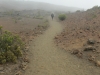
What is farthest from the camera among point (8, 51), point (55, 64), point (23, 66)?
point (55, 64)

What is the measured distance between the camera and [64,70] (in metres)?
10.0

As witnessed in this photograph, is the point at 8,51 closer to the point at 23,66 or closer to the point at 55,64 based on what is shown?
the point at 23,66

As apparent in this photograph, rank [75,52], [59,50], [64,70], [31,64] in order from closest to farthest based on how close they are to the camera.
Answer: [64,70] → [31,64] → [75,52] → [59,50]

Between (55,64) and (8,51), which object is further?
(55,64)

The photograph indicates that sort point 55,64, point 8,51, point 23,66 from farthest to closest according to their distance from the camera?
point 55,64, point 8,51, point 23,66

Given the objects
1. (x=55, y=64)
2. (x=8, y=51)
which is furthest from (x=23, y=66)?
(x=55, y=64)

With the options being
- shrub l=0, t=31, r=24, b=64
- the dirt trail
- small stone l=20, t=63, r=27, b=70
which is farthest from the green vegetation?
the dirt trail

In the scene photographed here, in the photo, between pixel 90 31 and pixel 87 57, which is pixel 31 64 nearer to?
pixel 87 57

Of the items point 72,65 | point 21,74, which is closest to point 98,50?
point 72,65

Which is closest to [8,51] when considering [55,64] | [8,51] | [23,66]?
[8,51]

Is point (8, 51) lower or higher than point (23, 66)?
higher

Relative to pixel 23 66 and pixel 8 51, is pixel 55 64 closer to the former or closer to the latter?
pixel 23 66

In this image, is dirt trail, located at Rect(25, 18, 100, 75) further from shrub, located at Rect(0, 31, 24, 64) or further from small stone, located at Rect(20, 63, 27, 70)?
shrub, located at Rect(0, 31, 24, 64)

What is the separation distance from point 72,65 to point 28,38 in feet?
24.1
